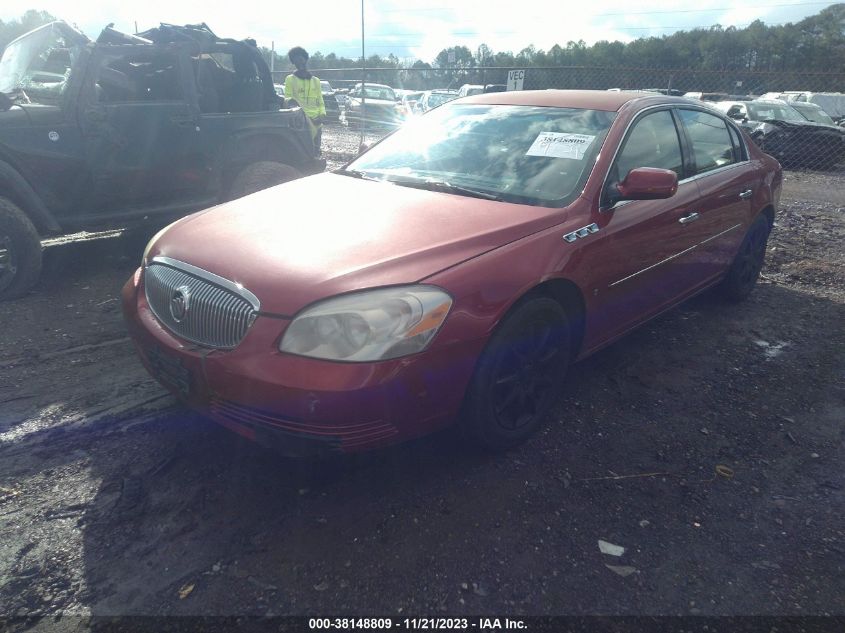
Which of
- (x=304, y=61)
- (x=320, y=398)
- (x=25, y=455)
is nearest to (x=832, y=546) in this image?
(x=320, y=398)

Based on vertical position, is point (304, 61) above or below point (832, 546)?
above

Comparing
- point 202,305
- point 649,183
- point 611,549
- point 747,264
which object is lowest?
point 611,549

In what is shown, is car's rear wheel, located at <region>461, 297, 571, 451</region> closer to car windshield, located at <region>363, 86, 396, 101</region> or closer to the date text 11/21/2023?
the date text 11/21/2023

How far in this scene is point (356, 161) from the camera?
3930mm

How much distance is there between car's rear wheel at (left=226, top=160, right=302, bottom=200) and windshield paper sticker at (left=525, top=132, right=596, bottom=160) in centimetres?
362

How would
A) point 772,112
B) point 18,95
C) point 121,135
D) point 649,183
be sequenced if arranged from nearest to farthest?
point 649,183
point 18,95
point 121,135
point 772,112

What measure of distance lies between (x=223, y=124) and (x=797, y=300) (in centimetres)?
557

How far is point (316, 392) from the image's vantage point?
7.02 feet

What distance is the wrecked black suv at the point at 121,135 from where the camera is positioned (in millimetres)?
4727

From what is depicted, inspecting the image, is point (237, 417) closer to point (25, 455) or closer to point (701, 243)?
point (25, 455)

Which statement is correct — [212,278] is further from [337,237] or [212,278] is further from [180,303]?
[337,237]

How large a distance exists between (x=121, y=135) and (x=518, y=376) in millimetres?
4389

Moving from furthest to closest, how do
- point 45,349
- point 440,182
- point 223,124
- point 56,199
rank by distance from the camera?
1. point 223,124
2. point 56,199
3. point 45,349
4. point 440,182

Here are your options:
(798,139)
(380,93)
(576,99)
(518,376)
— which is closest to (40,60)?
(576,99)
